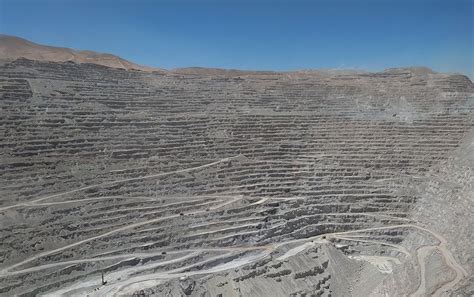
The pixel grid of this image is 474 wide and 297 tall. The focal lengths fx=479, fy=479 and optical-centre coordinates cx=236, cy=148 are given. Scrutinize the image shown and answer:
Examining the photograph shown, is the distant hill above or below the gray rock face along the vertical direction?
above

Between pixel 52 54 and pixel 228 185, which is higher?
pixel 52 54

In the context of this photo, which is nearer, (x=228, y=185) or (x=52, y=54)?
(x=228, y=185)

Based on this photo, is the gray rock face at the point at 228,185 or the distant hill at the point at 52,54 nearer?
the gray rock face at the point at 228,185

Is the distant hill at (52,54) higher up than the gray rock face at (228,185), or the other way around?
the distant hill at (52,54)

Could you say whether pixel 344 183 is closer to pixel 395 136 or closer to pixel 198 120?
pixel 395 136

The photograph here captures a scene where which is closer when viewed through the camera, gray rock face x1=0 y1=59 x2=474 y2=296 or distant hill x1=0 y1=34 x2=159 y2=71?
gray rock face x1=0 y1=59 x2=474 y2=296
